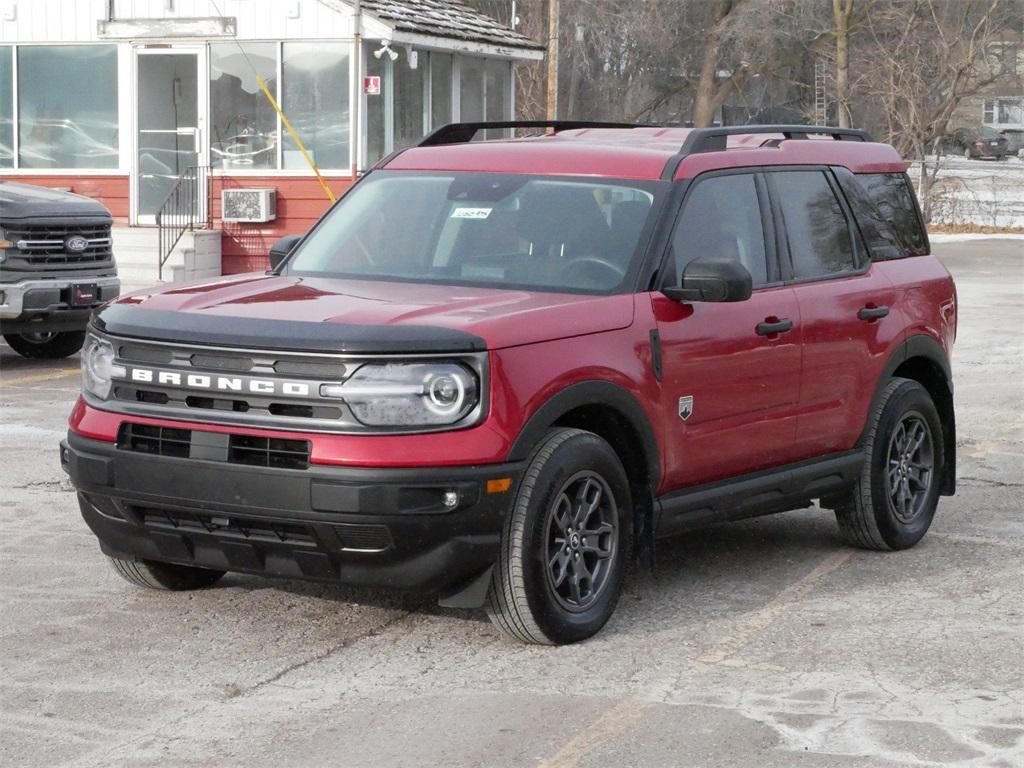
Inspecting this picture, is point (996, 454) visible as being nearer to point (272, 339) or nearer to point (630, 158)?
point (630, 158)

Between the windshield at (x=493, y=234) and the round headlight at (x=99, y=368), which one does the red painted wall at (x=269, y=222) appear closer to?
the windshield at (x=493, y=234)

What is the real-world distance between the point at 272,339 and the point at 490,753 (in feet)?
5.12

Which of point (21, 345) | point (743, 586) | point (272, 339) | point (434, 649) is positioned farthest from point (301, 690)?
point (21, 345)

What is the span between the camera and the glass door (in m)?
23.2

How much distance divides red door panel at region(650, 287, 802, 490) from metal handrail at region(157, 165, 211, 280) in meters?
16.7

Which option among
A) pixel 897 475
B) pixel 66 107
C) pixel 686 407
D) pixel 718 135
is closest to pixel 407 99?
pixel 66 107

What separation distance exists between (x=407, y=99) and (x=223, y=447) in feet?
60.9

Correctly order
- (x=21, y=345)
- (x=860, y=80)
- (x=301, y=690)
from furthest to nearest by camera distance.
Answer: (x=860, y=80) < (x=21, y=345) < (x=301, y=690)

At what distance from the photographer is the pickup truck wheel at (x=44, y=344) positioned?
1530cm

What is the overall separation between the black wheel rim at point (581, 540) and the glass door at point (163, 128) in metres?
17.7

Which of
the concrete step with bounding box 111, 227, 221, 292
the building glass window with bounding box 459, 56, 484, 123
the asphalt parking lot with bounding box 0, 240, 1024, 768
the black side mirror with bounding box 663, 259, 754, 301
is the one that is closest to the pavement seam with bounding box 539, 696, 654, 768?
the asphalt parking lot with bounding box 0, 240, 1024, 768

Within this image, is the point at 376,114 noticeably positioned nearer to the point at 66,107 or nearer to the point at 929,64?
the point at 66,107

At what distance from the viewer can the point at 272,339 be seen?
222 inches

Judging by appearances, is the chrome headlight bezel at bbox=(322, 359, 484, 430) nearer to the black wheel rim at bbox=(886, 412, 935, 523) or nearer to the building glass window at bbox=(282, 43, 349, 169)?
the black wheel rim at bbox=(886, 412, 935, 523)
